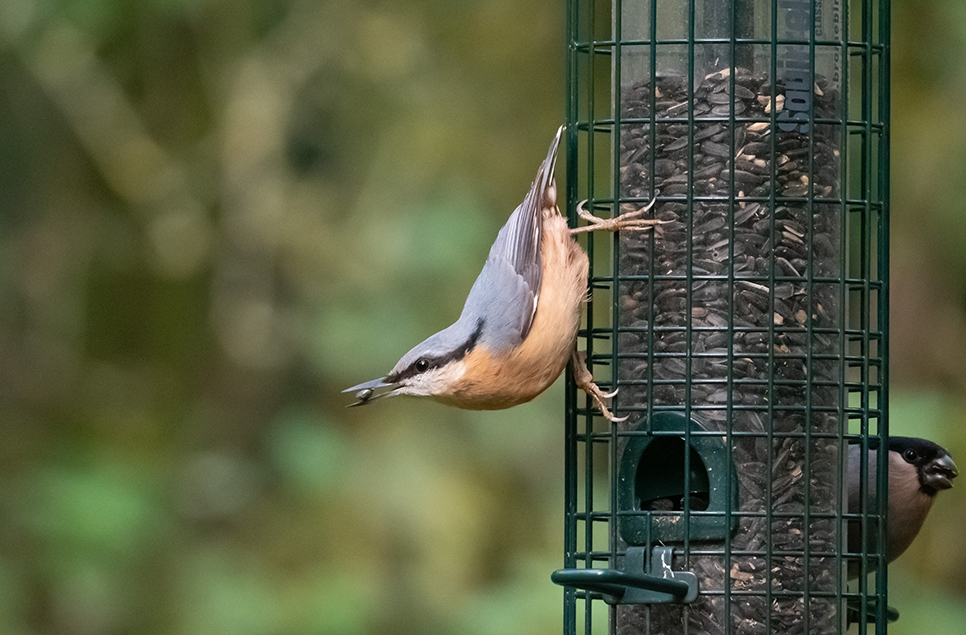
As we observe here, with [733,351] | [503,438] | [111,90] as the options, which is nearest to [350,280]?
[503,438]

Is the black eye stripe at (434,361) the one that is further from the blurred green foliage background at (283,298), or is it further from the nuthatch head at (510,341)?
the blurred green foliage background at (283,298)

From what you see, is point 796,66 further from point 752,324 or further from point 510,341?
point 510,341

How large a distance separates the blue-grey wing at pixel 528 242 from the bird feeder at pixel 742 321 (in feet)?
1.01

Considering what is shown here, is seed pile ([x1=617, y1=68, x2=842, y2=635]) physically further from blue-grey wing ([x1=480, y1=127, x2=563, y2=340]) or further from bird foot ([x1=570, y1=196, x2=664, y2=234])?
blue-grey wing ([x1=480, y1=127, x2=563, y2=340])

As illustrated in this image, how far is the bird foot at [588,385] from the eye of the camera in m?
4.71

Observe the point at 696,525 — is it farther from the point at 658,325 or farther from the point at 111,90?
the point at 111,90

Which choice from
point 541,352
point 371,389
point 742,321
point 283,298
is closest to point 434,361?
point 371,389

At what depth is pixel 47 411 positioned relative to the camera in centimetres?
884

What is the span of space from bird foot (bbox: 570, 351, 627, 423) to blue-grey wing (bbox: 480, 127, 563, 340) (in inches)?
8.2

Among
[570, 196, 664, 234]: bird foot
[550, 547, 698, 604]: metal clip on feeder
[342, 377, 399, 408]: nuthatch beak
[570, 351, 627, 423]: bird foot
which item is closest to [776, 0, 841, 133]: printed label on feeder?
[570, 196, 664, 234]: bird foot

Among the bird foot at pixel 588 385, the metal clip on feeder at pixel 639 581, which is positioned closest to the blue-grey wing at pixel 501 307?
the bird foot at pixel 588 385

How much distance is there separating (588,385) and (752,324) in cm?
59

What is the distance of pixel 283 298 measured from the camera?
857 cm

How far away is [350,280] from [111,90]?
6.36ft
